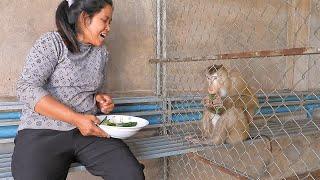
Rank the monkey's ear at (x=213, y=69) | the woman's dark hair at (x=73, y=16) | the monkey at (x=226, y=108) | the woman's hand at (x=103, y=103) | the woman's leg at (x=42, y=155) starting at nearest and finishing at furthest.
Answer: the woman's leg at (x=42, y=155) → the woman's dark hair at (x=73, y=16) → the woman's hand at (x=103, y=103) → the monkey at (x=226, y=108) → the monkey's ear at (x=213, y=69)

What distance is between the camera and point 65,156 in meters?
1.89

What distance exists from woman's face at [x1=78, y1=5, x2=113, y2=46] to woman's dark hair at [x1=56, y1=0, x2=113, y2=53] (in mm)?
26

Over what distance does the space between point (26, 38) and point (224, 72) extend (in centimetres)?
165

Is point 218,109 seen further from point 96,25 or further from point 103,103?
point 96,25

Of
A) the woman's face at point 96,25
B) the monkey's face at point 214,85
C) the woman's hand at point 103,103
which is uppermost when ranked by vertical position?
the woman's face at point 96,25

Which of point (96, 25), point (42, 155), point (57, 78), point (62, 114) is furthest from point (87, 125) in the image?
point (96, 25)

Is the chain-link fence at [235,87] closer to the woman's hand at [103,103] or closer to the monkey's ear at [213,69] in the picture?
the monkey's ear at [213,69]

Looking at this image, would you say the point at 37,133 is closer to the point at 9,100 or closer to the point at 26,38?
the point at 9,100

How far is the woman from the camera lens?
5.96 feet

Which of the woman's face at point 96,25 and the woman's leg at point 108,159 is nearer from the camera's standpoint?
the woman's leg at point 108,159

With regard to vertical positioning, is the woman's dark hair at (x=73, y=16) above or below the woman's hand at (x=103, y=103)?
above

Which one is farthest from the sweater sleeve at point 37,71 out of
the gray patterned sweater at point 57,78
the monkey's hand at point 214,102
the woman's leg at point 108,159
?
the monkey's hand at point 214,102

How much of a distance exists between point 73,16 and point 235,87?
60.6 inches

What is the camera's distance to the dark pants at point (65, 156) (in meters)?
1.74
